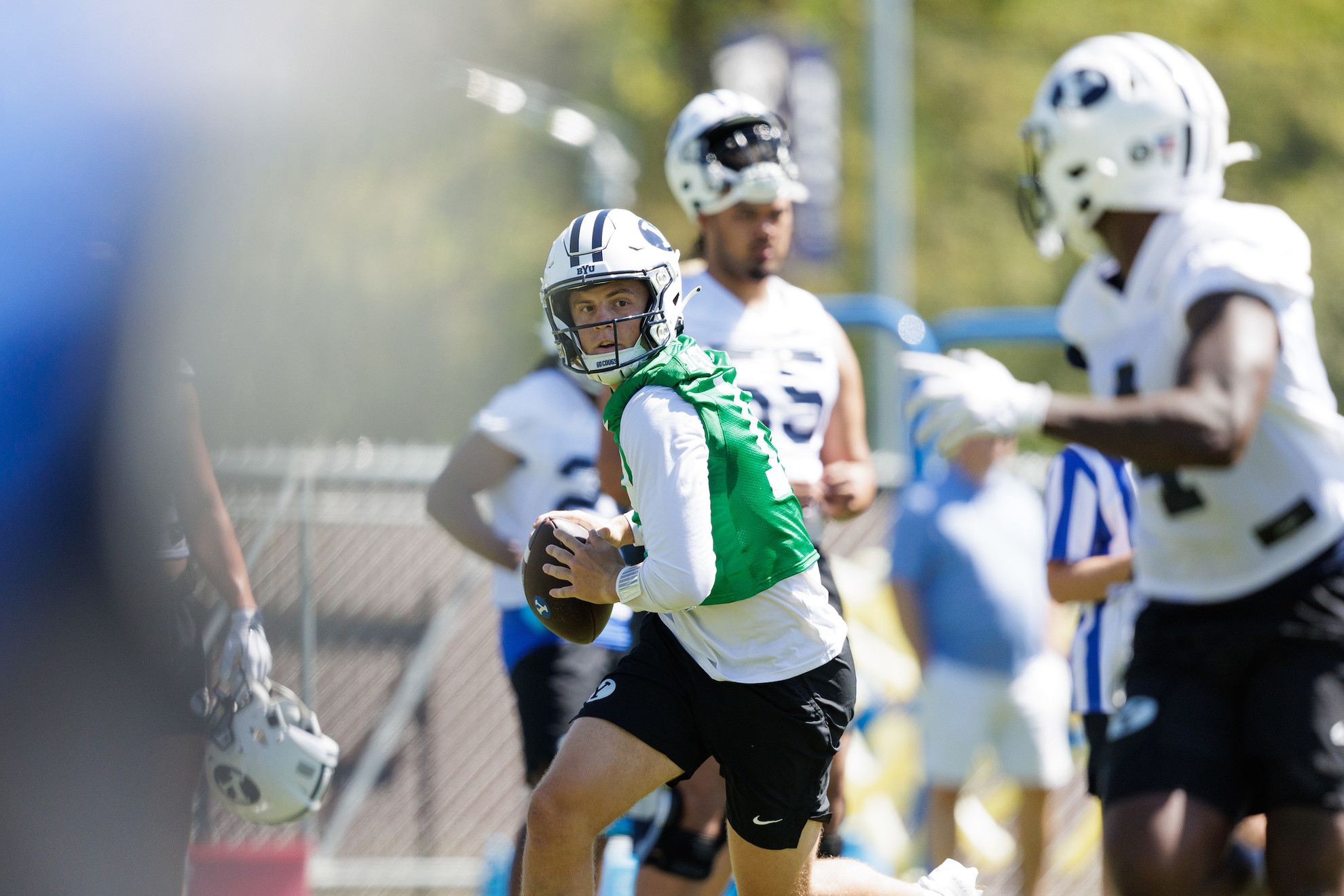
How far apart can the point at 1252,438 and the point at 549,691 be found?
2.18m

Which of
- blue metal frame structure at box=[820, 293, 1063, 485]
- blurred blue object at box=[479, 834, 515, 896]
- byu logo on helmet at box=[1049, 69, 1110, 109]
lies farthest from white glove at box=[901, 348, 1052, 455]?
blue metal frame structure at box=[820, 293, 1063, 485]

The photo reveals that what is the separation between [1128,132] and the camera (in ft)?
12.3

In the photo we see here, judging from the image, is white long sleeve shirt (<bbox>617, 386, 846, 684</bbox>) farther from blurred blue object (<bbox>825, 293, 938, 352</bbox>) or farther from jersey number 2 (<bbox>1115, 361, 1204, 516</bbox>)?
blurred blue object (<bbox>825, 293, 938, 352</bbox>)

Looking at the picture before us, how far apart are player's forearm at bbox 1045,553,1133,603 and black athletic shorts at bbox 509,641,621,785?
1.67 m

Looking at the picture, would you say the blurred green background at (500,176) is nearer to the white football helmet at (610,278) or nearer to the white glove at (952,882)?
the white football helmet at (610,278)

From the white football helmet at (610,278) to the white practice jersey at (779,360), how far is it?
0.99m

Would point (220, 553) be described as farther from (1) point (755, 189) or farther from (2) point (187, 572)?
(1) point (755, 189)

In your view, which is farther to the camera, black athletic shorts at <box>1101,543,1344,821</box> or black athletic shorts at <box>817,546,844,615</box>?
black athletic shorts at <box>817,546,844,615</box>

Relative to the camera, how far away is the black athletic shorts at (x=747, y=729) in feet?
10.7

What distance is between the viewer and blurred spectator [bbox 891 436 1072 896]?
633 cm

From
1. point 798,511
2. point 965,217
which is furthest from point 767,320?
point 965,217

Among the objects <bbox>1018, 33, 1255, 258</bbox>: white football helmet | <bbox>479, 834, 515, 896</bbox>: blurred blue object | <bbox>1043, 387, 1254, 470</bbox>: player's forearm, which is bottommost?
<bbox>479, 834, 515, 896</bbox>: blurred blue object

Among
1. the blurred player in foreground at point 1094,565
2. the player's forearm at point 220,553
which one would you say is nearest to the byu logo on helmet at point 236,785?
the player's forearm at point 220,553

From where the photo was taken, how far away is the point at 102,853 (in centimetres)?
307
